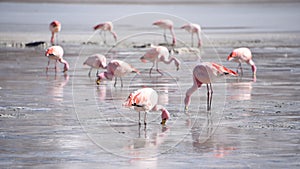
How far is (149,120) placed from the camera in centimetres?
1078

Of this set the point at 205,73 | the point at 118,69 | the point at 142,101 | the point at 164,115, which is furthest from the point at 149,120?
the point at 118,69

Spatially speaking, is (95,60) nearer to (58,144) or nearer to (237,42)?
(58,144)

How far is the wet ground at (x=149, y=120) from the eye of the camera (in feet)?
27.0

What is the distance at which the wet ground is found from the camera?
824 cm

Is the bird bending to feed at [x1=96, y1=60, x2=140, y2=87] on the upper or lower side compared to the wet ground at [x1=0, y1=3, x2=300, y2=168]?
upper

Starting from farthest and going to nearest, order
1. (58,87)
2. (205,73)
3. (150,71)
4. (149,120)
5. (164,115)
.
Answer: (150,71), (58,87), (205,73), (149,120), (164,115)

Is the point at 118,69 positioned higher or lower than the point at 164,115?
higher

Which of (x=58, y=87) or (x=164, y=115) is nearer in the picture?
(x=164, y=115)

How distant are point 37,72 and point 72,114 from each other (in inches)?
235

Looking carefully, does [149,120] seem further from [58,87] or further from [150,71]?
[150,71]

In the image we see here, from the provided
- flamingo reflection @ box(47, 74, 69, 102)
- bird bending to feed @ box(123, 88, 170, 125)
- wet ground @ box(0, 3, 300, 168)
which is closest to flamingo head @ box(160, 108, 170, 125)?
wet ground @ box(0, 3, 300, 168)

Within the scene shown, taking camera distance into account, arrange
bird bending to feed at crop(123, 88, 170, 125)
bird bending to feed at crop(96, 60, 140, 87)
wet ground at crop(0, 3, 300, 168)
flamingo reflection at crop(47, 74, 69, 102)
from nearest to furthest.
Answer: wet ground at crop(0, 3, 300, 168), bird bending to feed at crop(123, 88, 170, 125), flamingo reflection at crop(47, 74, 69, 102), bird bending to feed at crop(96, 60, 140, 87)

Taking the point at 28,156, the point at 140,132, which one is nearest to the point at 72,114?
the point at 140,132

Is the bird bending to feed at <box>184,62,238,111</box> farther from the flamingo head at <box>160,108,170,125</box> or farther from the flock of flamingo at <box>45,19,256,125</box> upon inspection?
the flamingo head at <box>160,108,170,125</box>
